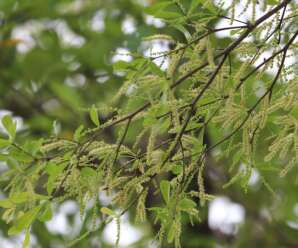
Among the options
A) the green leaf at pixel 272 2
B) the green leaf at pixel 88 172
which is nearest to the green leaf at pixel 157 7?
the green leaf at pixel 272 2

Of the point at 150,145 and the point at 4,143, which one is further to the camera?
the point at 4,143

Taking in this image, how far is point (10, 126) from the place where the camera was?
1161 millimetres

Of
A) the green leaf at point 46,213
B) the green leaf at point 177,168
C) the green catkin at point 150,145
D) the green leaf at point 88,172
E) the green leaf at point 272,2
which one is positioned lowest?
the green leaf at point 46,213

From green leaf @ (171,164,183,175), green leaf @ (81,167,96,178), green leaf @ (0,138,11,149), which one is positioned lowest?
green leaf @ (0,138,11,149)

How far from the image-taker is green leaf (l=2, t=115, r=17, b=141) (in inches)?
45.3

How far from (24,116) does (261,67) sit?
6.01 feet

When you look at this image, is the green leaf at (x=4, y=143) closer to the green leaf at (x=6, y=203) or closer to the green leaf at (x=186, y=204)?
the green leaf at (x=6, y=203)

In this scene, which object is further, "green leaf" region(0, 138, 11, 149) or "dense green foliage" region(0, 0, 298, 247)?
"green leaf" region(0, 138, 11, 149)

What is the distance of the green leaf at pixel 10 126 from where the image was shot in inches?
45.3

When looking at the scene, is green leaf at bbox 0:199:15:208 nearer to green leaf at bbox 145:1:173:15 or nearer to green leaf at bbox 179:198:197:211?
green leaf at bbox 179:198:197:211

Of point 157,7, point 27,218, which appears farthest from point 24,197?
point 157,7

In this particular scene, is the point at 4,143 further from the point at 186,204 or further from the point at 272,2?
the point at 272,2

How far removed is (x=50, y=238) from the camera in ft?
8.35

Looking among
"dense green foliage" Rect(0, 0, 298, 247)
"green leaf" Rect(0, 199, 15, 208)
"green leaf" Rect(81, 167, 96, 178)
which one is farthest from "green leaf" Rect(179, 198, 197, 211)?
"green leaf" Rect(0, 199, 15, 208)
